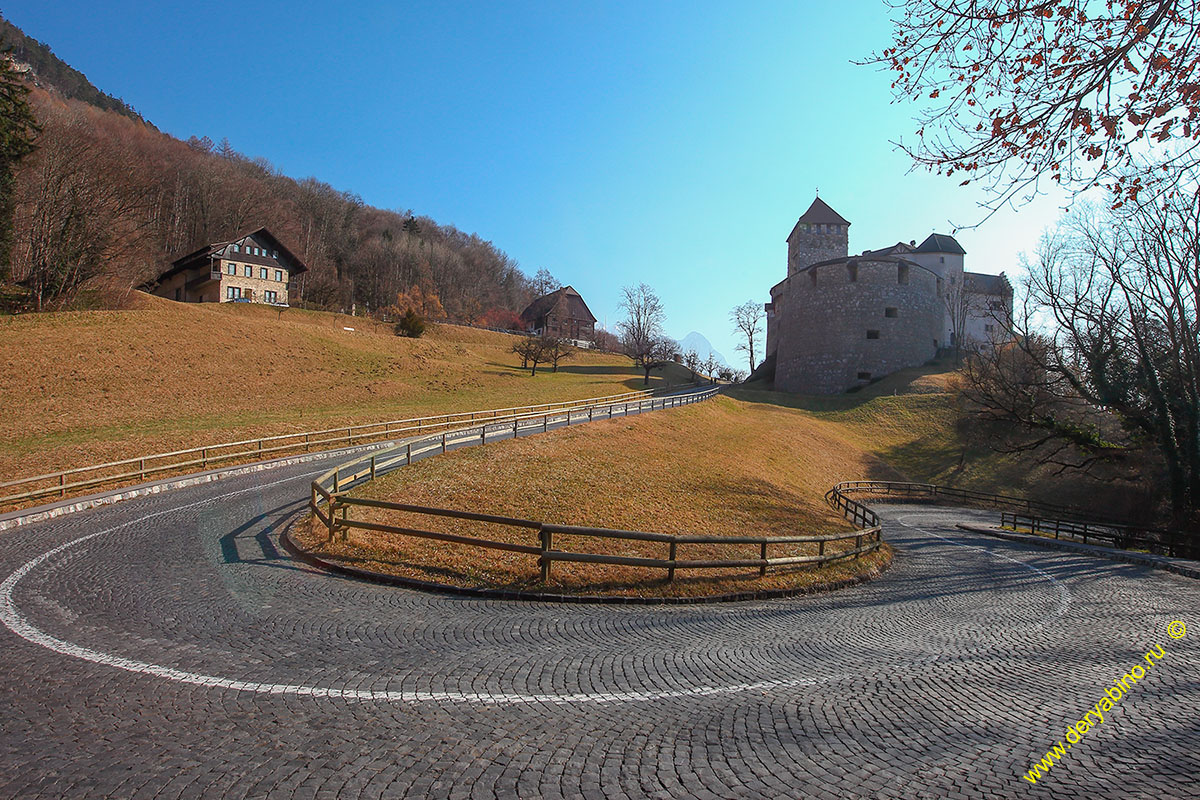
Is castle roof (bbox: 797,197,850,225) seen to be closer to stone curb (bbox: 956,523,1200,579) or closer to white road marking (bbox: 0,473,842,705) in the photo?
stone curb (bbox: 956,523,1200,579)

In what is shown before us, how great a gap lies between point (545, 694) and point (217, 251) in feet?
202

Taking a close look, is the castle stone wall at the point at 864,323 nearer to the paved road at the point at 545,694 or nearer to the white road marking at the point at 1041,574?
the white road marking at the point at 1041,574

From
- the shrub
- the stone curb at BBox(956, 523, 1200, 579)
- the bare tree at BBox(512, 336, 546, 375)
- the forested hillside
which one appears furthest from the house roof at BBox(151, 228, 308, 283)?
the stone curb at BBox(956, 523, 1200, 579)

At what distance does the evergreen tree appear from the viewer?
30.2 metres

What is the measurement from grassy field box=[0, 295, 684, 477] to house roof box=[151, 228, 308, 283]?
Answer: 25.7 ft

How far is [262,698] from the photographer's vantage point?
487cm

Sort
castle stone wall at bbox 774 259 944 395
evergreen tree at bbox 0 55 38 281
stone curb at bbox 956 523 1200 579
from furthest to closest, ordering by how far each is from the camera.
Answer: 1. castle stone wall at bbox 774 259 944 395
2. evergreen tree at bbox 0 55 38 281
3. stone curb at bbox 956 523 1200 579

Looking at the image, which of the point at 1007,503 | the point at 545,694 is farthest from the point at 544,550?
the point at 1007,503

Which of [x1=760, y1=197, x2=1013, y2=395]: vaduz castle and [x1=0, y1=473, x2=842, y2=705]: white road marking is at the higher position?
[x1=760, y1=197, x2=1013, y2=395]: vaduz castle

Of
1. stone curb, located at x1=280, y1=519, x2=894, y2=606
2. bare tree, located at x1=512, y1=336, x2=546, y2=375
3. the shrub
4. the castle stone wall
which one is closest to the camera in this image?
stone curb, located at x1=280, y1=519, x2=894, y2=606

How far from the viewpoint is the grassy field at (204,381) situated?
22.7m

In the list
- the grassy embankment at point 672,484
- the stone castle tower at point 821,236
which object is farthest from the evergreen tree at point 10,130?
the stone castle tower at point 821,236

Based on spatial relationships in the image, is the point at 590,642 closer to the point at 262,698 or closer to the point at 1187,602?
the point at 262,698

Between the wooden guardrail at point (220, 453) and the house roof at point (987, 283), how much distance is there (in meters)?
52.3
